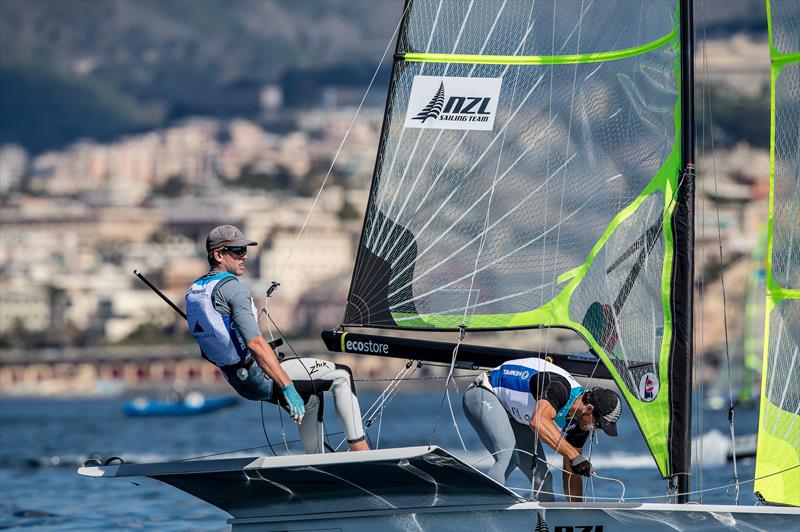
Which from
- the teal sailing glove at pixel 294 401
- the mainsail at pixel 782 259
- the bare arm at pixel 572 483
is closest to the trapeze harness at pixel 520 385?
the bare arm at pixel 572 483

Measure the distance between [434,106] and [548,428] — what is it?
6.68 feet

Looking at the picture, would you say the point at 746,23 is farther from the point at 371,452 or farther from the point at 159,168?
the point at 371,452

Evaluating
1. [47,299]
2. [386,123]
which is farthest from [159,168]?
[386,123]

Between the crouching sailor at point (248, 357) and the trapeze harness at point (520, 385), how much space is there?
0.67 m

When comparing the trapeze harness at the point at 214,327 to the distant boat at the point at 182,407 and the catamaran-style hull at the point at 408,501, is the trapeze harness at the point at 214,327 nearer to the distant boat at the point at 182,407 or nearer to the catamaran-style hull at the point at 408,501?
the catamaran-style hull at the point at 408,501

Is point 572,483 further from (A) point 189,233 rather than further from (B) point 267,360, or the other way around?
(A) point 189,233

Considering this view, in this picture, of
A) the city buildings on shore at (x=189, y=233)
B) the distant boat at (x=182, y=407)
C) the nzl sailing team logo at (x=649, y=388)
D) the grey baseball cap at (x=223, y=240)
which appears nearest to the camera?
the grey baseball cap at (x=223, y=240)

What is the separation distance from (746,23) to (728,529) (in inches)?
6972

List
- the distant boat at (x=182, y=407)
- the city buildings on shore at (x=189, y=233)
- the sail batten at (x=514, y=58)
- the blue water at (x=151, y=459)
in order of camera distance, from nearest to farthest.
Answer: the sail batten at (x=514, y=58)
the blue water at (x=151, y=459)
the distant boat at (x=182, y=407)
the city buildings on shore at (x=189, y=233)

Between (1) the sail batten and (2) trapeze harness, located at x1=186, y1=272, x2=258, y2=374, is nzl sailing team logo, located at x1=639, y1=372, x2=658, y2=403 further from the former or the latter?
(2) trapeze harness, located at x1=186, y1=272, x2=258, y2=374

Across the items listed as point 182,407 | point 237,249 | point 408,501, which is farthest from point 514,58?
point 182,407

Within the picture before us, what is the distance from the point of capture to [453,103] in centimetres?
897

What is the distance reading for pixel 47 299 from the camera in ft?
422

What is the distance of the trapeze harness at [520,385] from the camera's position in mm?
7883
